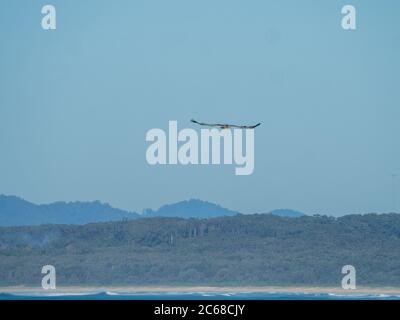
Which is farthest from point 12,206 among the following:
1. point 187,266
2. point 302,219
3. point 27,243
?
point 302,219

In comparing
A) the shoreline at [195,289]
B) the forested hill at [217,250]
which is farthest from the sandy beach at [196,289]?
the forested hill at [217,250]

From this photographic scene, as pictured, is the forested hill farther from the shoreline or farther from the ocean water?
the ocean water

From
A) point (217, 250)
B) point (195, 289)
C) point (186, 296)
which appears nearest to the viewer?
point (186, 296)

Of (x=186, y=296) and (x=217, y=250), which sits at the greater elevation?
(x=217, y=250)

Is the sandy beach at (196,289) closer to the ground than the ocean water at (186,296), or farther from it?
farther from it

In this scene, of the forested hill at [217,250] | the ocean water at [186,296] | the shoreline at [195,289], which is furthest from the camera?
the forested hill at [217,250]

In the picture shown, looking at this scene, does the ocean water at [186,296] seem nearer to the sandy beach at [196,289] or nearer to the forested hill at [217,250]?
the sandy beach at [196,289]

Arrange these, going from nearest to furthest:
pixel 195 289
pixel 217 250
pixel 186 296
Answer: pixel 186 296
pixel 195 289
pixel 217 250

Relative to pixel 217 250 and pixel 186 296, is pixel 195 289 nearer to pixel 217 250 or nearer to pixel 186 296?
pixel 186 296

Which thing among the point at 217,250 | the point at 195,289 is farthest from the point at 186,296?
the point at 217,250
